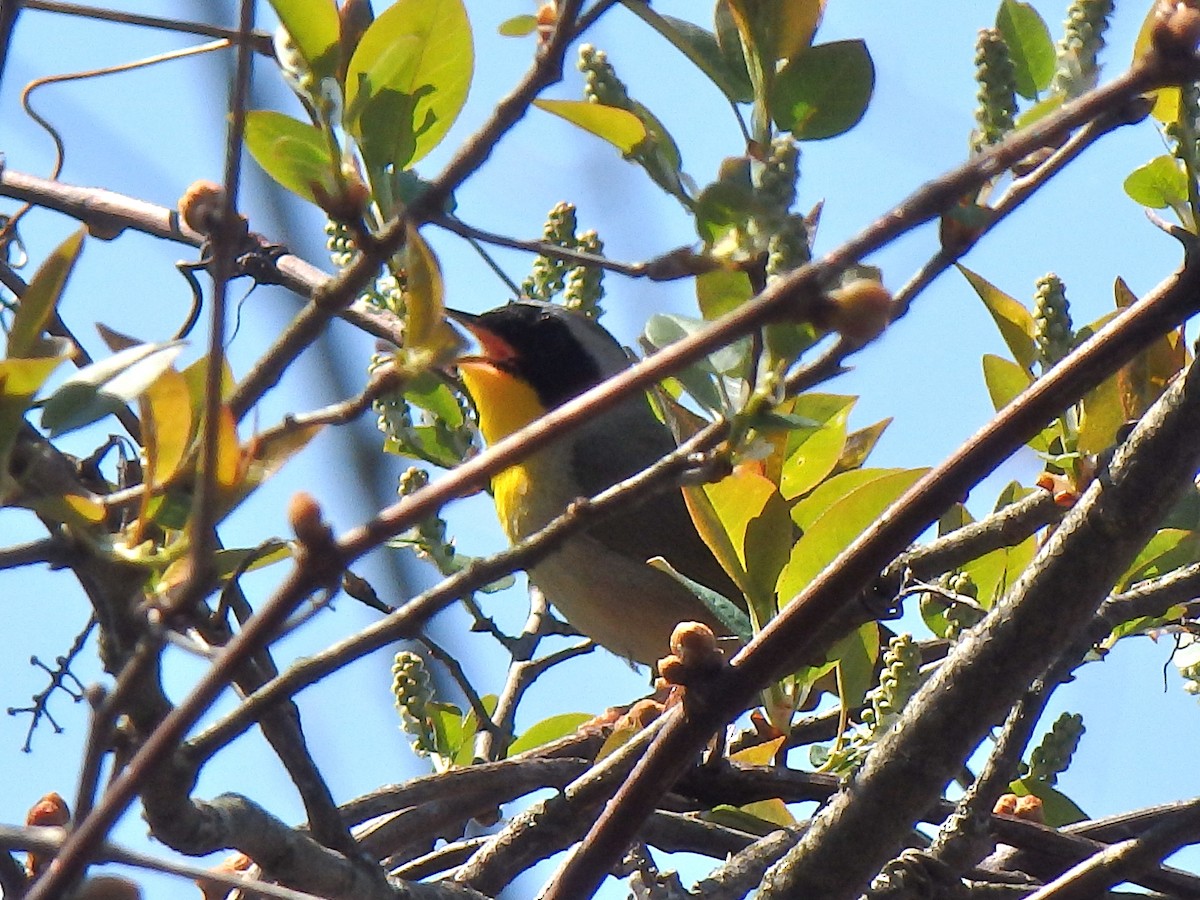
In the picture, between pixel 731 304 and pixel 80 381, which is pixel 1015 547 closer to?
pixel 731 304

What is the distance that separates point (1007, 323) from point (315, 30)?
879 millimetres

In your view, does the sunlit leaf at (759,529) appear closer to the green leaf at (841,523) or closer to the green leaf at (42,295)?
the green leaf at (841,523)

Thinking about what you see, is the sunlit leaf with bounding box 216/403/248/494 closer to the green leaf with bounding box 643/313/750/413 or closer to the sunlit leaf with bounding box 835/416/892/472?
the green leaf with bounding box 643/313/750/413

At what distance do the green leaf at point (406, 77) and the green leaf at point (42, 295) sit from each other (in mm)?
247

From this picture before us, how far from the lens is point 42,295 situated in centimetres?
100

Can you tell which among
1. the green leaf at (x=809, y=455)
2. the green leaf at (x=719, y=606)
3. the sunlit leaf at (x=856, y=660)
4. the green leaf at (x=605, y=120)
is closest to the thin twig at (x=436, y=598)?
the green leaf at (x=605, y=120)

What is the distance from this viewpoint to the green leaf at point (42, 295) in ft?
3.25

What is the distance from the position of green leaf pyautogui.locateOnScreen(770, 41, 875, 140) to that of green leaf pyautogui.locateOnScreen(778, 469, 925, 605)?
1.39 feet

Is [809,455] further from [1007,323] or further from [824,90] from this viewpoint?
[824,90]

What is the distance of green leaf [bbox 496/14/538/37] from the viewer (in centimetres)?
119

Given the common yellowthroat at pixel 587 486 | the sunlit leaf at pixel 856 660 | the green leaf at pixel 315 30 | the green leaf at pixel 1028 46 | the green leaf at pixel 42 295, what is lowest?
the green leaf at pixel 42 295

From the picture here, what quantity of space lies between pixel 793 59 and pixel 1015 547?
91cm

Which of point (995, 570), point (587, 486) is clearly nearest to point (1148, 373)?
point (995, 570)

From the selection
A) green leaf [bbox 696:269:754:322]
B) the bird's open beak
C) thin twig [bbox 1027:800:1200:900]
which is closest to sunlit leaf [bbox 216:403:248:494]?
green leaf [bbox 696:269:754:322]
